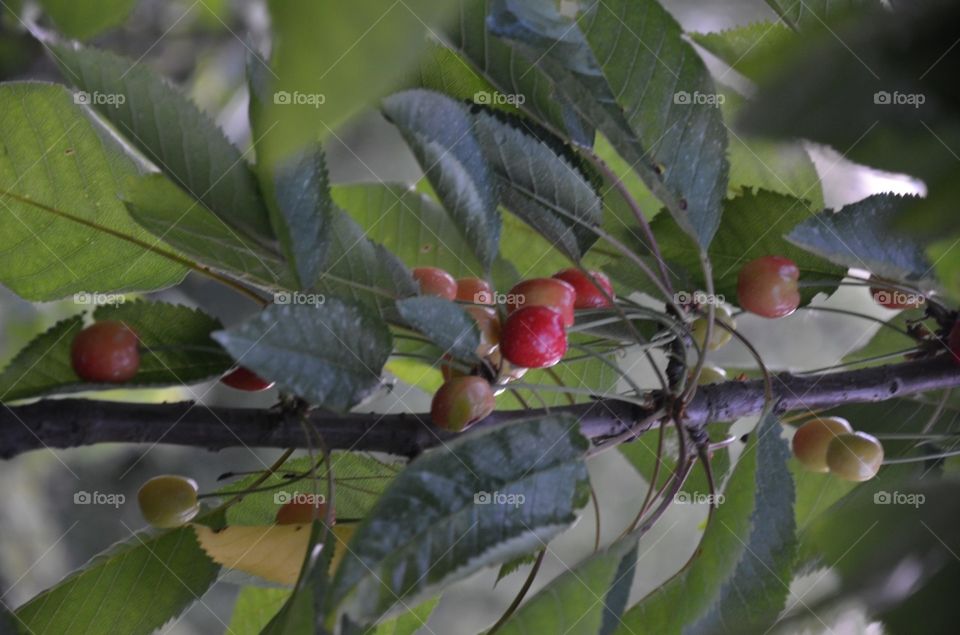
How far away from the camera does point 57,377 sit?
46 cm

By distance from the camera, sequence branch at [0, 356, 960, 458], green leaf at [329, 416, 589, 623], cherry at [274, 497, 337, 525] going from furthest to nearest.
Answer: cherry at [274, 497, 337, 525] → branch at [0, 356, 960, 458] → green leaf at [329, 416, 589, 623]

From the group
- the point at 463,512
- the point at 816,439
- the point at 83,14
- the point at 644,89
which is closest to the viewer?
the point at 83,14

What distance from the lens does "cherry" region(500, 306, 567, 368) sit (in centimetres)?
48

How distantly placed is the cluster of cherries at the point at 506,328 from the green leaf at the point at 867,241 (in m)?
0.12

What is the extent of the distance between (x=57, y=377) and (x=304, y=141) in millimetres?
406

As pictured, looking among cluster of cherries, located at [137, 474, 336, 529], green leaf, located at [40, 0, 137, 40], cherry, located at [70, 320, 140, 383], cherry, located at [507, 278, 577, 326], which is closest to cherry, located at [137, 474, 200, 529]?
cluster of cherries, located at [137, 474, 336, 529]

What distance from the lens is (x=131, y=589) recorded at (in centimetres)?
55

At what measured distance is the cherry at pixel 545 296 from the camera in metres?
0.51

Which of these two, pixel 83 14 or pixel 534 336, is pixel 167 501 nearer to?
pixel 534 336

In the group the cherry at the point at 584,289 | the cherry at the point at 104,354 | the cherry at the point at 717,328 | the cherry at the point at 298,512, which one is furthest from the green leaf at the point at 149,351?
the cherry at the point at 717,328

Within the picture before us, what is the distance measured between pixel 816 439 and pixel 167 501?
1.30 ft

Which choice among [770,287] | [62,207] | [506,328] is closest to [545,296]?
[506,328]

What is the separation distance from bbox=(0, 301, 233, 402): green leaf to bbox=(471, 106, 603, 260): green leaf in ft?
0.57

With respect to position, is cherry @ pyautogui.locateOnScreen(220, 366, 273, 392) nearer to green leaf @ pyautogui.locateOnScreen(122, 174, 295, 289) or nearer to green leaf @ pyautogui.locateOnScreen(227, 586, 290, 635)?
green leaf @ pyautogui.locateOnScreen(122, 174, 295, 289)
